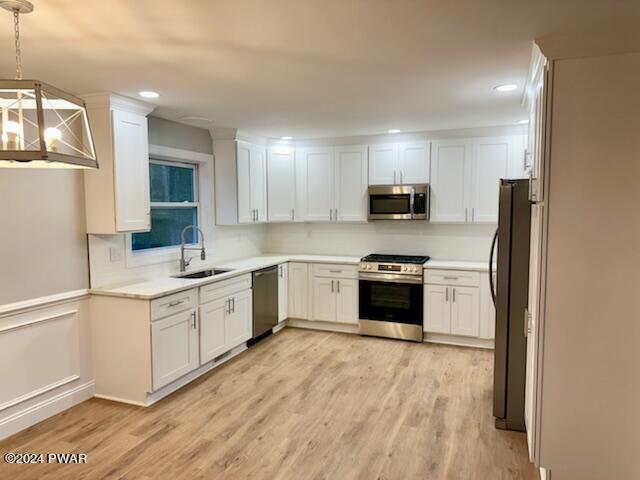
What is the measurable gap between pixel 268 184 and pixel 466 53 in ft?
11.2

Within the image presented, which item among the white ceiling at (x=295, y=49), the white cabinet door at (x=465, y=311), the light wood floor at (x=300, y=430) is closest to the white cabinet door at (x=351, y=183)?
the white cabinet door at (x=465, y=311)

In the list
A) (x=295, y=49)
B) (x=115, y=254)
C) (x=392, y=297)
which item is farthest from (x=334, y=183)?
(x=295, y=49)

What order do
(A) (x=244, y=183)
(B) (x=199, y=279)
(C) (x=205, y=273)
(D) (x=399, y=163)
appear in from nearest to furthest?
(B) (x=199, y=279)
(C) (x=205, y=273)
(A) (x=244, y=183)
(D) (x=399, y=163)

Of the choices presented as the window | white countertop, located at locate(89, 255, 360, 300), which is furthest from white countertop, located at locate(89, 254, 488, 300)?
the window

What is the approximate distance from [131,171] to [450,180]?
3.39m

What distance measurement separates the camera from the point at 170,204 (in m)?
4.33

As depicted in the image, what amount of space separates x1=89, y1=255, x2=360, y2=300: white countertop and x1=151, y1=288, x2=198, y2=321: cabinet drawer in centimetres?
5

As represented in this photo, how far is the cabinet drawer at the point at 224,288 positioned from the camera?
3862 millimetres

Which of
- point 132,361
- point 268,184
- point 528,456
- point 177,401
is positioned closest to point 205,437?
point 177,401

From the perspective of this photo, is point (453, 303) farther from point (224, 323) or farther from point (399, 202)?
point (224, 323)

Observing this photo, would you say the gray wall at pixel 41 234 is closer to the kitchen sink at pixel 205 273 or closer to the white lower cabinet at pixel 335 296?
the kitchen sink at pixel 205 273

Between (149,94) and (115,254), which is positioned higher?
(149,94)

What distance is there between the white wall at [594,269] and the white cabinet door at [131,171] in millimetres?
2991

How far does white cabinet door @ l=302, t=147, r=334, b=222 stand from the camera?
18.0 feet
